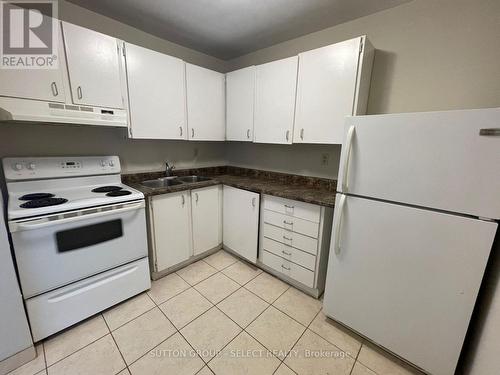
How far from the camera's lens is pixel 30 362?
1246mm

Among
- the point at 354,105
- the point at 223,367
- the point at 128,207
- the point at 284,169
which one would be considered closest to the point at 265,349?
the point at 223,367

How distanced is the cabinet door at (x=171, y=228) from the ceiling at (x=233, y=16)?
1586 mm

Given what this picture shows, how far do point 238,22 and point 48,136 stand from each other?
1.93 meters

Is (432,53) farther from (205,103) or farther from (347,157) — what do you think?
(205,103)

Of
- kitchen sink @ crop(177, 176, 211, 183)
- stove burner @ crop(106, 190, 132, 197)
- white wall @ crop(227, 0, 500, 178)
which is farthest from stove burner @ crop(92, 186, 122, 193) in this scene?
white wall @ crop(227, 0, 500, 178)

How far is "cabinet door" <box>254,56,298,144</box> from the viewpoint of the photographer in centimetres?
193

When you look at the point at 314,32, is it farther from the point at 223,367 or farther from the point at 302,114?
the point at 223,367

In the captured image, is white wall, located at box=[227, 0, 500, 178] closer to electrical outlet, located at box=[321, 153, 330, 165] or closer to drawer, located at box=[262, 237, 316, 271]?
electrical outlet, located at box=[321, 153, 330, 165]

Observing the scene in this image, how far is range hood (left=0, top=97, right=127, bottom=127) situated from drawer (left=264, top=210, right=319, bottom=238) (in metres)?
1.57

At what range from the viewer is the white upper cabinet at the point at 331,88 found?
156 cm

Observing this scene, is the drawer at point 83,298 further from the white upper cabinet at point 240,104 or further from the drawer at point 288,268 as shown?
the white upper cabinet at point 240,104

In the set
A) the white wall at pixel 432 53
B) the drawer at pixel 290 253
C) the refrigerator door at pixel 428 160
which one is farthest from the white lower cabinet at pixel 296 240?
the white wall at pixel 432 53

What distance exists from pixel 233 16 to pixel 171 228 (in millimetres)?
2012

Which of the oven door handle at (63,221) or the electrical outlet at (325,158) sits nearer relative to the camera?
the oven door handle at (63,221)
